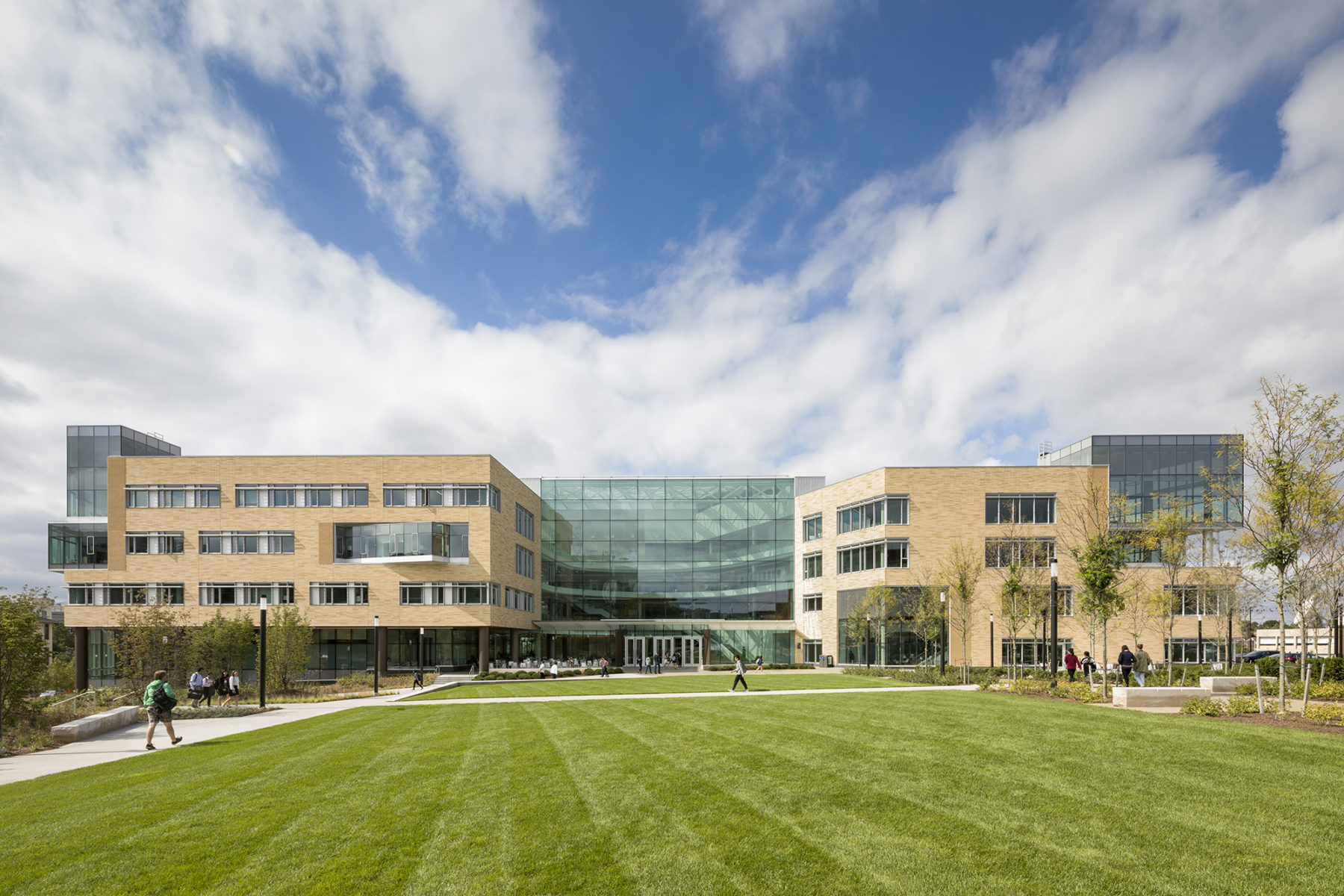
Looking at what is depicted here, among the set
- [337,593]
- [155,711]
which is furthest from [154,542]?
[155,711]

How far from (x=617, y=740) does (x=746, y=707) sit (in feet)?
24.2

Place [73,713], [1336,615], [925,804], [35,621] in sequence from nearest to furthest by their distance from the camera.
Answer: [925,804], [35,621], [73,713], [1336,615]

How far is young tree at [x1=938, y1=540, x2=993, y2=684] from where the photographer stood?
135ft

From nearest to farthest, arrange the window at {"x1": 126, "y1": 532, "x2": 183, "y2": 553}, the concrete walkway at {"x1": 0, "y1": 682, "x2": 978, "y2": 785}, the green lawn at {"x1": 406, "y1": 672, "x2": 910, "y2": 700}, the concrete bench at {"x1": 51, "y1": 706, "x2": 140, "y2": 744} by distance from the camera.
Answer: the concrete walkway at {"x1": 0, "y1": 682, "x2": 978, "y2": 785} < the concrete bench at {"x1": 51, "y1": 706, "x2": 140, "y2": 744} < the green lawn at {"x1": 406, "y1": 672, "x2": 910, "y2": 700} < the window at {"x1": 126, "y1": 532, "x2": 183, "y2": 553}

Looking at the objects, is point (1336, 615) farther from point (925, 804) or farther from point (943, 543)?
point (925, 804)

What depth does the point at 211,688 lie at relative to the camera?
33844 mm

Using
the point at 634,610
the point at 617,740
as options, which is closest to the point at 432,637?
the point at 634,610

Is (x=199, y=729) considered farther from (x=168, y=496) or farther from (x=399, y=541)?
(x=168, y=496)

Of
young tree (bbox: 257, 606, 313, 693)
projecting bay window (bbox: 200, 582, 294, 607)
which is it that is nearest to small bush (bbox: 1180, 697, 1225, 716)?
young tree (bbox: 257, 606, 313, 693)

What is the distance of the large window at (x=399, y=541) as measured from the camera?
168ft

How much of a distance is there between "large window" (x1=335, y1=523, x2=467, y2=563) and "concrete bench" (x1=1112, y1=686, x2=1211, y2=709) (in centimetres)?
4083

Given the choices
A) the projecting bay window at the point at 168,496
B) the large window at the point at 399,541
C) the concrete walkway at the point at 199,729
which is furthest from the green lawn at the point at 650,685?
the projecting bay window at the point at 168,496

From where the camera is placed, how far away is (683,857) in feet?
25.5

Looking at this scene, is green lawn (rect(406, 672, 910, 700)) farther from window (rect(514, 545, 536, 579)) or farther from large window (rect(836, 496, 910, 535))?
window (rect(514, 545, 536, 579))
